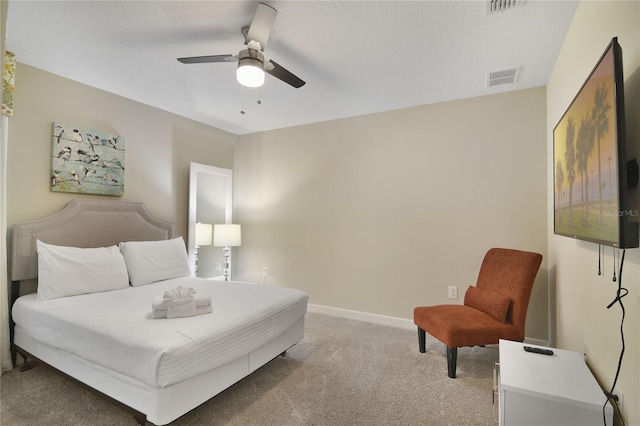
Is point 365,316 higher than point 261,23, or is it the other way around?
point 261,23

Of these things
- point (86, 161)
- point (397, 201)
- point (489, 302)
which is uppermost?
point (86, 161)

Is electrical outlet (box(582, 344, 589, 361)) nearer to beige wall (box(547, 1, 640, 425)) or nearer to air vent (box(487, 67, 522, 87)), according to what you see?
beige wall (box(547, 1, 640, 425))

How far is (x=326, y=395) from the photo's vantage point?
2193mm

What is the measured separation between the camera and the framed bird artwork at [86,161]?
2889mm

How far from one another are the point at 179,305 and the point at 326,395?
118cm

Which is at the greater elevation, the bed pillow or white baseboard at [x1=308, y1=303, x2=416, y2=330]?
the bed pillow

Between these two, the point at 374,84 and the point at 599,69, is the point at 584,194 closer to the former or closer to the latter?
the point at 599,69

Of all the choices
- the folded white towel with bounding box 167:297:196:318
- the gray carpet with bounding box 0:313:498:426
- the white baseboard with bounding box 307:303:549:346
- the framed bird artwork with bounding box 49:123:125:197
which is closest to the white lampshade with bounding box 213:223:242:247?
the framed bird artwork with bounding box 49:123:125:197

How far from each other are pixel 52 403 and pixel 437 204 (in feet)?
11.8

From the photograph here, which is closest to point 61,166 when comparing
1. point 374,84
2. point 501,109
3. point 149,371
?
point 149,371

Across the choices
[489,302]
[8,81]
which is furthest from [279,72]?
[489,302]

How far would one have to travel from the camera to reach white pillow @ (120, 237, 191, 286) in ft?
10.1

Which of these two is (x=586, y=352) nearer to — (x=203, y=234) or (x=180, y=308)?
(x=180, y=308)

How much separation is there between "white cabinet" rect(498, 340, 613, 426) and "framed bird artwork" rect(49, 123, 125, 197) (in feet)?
12.1
